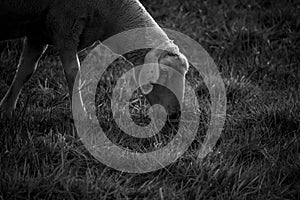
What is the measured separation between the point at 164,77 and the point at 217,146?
2.38ft

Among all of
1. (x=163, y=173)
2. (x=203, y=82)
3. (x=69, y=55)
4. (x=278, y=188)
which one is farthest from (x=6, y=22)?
(x=278, y=188)

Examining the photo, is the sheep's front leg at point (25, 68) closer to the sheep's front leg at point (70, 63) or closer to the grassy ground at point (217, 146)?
the grassy ground at point (217, 146)

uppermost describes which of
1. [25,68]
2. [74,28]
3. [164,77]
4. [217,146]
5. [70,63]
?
[74,28]

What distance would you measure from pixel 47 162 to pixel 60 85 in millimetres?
1656

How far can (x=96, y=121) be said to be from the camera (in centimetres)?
395

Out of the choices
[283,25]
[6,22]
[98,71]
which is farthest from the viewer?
[283,25]

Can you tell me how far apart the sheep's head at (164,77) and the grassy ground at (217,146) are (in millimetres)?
484

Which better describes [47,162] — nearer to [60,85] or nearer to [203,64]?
[60,85]

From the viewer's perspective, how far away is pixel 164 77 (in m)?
3.94

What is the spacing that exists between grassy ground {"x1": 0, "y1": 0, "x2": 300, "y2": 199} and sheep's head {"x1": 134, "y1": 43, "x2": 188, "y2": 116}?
48cm

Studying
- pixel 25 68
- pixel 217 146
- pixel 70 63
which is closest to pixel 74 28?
pixel 70 63

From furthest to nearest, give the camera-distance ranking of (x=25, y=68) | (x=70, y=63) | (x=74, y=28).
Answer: (x=25, y=68) → (x=70, y=63) → (x=74, y=28)

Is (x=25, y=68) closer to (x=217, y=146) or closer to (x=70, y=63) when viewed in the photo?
(x=70, y=63)

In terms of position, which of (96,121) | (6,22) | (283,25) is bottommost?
(283,25)
